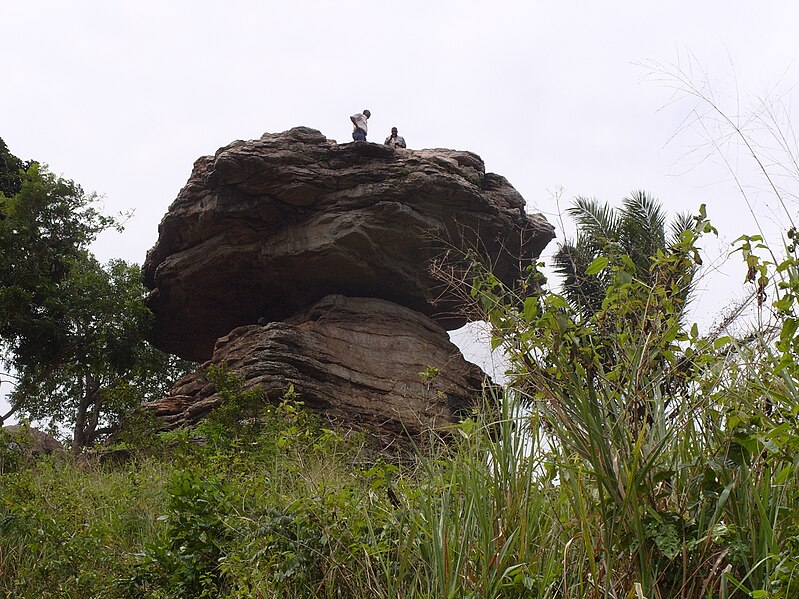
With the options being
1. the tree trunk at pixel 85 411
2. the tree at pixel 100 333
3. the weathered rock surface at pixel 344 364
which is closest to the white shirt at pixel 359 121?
the weathered rock surface at pixel 344 364

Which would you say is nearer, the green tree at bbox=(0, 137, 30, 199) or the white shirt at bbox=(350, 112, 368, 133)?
the white shirt at bbox=(350, 112, 368, 133)

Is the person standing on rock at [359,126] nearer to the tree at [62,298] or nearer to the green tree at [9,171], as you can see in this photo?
the tree at [62,298]

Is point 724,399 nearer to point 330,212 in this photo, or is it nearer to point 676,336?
point 676,336

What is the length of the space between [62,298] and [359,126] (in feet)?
24.4

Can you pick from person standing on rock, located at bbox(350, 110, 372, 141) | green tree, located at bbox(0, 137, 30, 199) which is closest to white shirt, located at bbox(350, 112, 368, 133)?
person standing on rock, located at bbox(350, 110, 372, 141)

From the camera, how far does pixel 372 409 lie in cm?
1241

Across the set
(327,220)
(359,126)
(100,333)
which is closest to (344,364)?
(327,220)

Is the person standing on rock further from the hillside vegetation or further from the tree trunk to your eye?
the hillside vegetation

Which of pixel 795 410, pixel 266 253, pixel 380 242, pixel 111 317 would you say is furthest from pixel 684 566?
pixel 111 317

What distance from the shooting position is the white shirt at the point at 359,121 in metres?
15.1

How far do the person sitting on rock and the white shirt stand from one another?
2.12 ft

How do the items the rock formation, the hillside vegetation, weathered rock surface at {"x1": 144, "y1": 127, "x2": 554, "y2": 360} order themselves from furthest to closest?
weathered rock surface at {"x1": 144, "y1": 127, "x2": 554, "y2": 360}, the rock formation, the hillside vegetation

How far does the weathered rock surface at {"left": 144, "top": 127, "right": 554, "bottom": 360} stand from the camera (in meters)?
13.8

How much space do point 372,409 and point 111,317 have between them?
7.29 m
